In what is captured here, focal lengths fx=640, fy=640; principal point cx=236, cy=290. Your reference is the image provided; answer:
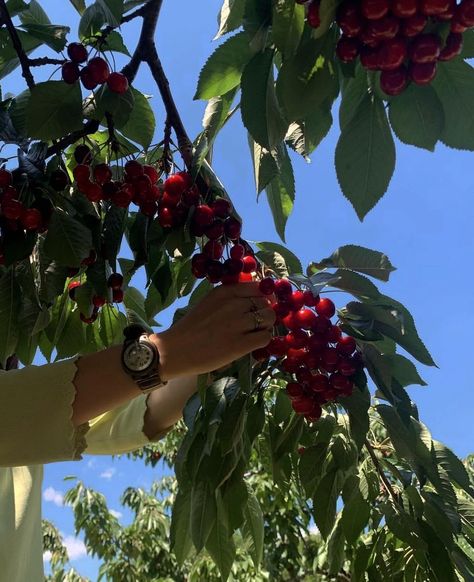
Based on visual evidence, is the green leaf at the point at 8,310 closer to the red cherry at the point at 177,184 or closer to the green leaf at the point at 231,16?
the red cherry at the point at 177,184

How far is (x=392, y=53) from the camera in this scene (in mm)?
704

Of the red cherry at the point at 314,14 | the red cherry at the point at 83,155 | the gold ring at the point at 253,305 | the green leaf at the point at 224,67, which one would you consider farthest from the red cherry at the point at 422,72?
the red cherry at the point at 83,155

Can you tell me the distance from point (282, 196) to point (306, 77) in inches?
15.6

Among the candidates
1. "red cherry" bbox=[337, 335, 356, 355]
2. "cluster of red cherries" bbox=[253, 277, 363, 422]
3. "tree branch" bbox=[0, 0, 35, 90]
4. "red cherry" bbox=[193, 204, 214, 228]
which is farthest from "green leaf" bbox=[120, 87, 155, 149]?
"red cherry" bbox=[337, 335, 356, 355]

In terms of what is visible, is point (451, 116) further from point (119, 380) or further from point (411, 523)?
point (411, 523)

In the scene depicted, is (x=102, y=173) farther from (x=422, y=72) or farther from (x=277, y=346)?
(x=422, y=72)

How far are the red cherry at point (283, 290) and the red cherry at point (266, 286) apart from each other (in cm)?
2

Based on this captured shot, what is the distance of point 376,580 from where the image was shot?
4.09 feet

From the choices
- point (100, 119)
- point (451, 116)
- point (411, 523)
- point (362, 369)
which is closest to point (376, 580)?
point (411, 523)

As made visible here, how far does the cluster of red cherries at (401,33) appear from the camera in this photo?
Answer: 0.67m

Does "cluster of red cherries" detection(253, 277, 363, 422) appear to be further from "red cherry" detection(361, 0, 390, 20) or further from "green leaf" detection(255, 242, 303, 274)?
"red cherry" detection(361, 0, 390, 20)

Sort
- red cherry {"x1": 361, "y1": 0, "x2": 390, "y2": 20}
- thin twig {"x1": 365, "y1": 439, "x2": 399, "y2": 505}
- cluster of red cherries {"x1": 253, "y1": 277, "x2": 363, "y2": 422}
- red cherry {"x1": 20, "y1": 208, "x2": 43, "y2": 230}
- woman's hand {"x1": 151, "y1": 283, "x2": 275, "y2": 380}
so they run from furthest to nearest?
thin twig {"x1": 365, "y1": 439, "x2": 399, "y2": 505} < red cherry {"x1": 20, "y1": 208, "x2": 43, "y2": 230} < cluster of red cherries {"x1": 253, "y1": 277, "x2": 363, "y2": 422} < woman's hand {"x1": 151, "y1": 283, "x2": 275, "y2": 380} < red cherry {"x1": 361, "y1": 0, "x2": 390, "y2": 20}

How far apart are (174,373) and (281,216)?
37cm

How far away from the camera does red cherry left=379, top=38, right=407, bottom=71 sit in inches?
27.6
